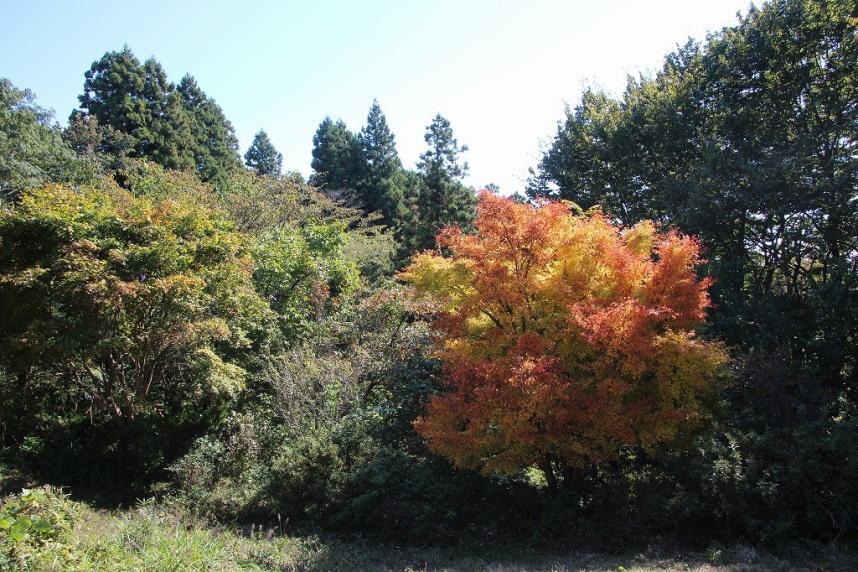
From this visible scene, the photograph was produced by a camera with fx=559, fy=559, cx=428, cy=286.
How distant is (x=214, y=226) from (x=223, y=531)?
21.8 feet

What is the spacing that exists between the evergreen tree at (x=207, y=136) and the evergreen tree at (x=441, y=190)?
42.7 ft

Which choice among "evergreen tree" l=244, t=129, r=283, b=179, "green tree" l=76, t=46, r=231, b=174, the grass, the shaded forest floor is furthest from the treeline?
"evergreen tree" l=244, t=129, r=283, b=179

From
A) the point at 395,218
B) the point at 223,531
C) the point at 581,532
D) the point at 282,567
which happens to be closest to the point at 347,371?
the point at 223,531

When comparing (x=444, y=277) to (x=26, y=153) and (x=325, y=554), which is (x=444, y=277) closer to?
(x=325, y=554)

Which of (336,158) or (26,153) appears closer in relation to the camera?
(26,153)

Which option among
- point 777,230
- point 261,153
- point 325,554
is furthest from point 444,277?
point 261,153

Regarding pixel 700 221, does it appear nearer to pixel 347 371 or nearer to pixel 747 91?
pixel 747 91

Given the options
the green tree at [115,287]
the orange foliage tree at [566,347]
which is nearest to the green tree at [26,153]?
Answer: the green tree at [115,287]

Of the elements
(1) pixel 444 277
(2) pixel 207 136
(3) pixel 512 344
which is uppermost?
(2) pixel 207 136

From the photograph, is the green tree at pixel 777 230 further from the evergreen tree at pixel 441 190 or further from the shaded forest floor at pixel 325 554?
the evergreen tree at pixel 441 190

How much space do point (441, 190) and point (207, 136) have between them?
60.3ft

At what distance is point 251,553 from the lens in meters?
8.88

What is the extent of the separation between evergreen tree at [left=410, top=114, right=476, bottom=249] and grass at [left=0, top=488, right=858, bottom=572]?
68.4ft

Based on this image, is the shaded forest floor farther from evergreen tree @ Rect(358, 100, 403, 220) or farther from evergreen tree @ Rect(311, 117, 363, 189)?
evergreen tree @ Rect(311, 117, 363, 189)
